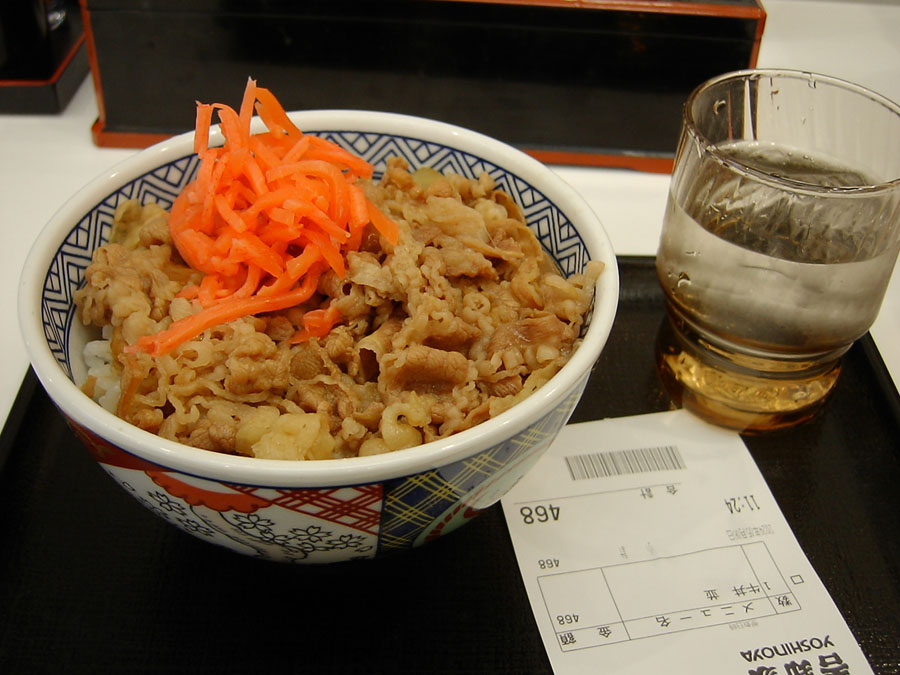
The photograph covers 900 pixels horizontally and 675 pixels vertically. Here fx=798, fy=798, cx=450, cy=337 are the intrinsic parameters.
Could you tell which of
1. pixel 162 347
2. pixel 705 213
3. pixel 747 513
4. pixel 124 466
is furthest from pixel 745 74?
pixel 124 466

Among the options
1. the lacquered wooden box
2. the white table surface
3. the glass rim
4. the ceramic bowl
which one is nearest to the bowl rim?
the ceramic bowl

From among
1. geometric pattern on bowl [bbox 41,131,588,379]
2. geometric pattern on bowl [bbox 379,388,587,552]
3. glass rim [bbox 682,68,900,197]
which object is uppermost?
glass rim [bbox 682,68,900,197]

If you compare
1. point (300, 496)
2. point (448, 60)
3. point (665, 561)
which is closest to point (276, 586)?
point (300, 496)

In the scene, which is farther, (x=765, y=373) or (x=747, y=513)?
(x=765, y=373)

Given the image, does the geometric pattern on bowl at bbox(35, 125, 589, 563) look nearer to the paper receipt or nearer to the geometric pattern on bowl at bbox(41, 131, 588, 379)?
the geometric pattern on bowl at bbox(41, 131, 588, 379)

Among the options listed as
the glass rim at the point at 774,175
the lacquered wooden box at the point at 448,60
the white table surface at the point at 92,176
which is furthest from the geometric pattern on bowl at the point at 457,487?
the lacquered wooden box at the point at 448,60

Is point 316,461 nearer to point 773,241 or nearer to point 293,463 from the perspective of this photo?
point 293,463

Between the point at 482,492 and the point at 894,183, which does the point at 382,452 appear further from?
the point at 894,183
